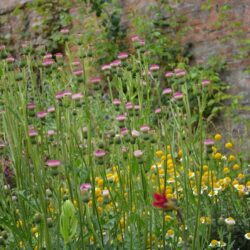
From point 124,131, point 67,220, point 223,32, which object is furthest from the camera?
point 223,32

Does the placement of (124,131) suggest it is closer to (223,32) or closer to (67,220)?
(67,220)

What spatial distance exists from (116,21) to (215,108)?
1799mm

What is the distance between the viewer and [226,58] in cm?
694

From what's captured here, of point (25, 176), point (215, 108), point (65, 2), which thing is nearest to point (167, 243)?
point (25, 176)

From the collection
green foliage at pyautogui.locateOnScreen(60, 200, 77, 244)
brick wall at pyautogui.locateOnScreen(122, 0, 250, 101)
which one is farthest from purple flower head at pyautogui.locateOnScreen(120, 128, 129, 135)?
brick wall at pyautogui.locateOnScreen(122, 0, 250, 101)

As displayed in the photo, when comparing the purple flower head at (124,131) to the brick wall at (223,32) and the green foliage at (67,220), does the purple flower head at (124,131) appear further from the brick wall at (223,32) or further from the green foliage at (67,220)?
the brick wall at (223,32)

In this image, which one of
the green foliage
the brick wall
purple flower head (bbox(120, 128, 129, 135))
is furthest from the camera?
the brick wall

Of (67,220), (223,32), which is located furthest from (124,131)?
(223,32)

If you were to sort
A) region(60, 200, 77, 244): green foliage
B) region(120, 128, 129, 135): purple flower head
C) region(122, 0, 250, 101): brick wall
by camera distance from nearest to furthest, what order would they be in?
1. region(60, 200, 77, 244): green foliage
2. region(120, 128, 129, 135): purple flower head
3. region(122, 0, 250, 101): brick wall

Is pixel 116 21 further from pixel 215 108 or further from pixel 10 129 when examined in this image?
pixel 10 129

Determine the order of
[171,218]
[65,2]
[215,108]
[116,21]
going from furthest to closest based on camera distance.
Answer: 1. [65,2]
2. [116,21]
3. [215,108]
4. [171,218]

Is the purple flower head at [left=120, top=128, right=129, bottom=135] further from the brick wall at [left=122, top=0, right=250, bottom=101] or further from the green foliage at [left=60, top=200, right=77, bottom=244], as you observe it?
the brick wall at [left=122, top=0, right=250, bottom=101]

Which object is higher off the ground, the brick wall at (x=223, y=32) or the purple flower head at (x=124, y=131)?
the purple flower head at (x=124, y=131)

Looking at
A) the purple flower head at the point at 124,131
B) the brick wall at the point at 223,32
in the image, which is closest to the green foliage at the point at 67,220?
the purple flower head at the point at 124,131
